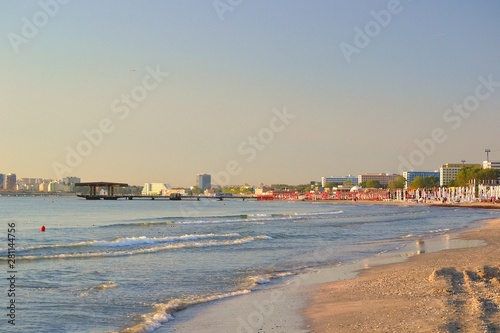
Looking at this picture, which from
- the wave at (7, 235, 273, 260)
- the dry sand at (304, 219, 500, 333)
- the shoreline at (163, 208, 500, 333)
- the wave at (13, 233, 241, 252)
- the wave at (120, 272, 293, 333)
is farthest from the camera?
the wave at (13, 233, 241, 252)

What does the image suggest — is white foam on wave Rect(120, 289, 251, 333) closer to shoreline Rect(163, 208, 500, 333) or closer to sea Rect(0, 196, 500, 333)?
sea Rect(0, 196, 500, 333)

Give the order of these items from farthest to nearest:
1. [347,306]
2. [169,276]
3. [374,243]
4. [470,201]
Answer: [470,201] → [374,243] → [169,276] → [347,306]

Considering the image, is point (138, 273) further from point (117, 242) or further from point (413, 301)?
point (117, 242)

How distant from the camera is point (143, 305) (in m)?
13.5

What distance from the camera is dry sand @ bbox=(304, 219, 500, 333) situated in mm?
10102

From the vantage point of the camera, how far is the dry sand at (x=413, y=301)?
10.1 m

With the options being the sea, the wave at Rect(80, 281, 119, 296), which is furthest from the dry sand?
the wave at Rect(80, 281, 119, 296)

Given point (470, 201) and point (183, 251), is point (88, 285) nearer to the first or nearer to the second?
point (183, 251)

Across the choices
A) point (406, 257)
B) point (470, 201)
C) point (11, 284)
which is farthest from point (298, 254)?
point (470, 201)

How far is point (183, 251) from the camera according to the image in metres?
26.6

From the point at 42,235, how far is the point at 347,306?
88.7 ft

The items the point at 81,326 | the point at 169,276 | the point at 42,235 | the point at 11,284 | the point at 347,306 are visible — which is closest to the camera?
the point at 81,326

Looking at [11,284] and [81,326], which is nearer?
[81,326]

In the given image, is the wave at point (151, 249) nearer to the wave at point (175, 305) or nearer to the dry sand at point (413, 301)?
the wave at point (175, 305)
